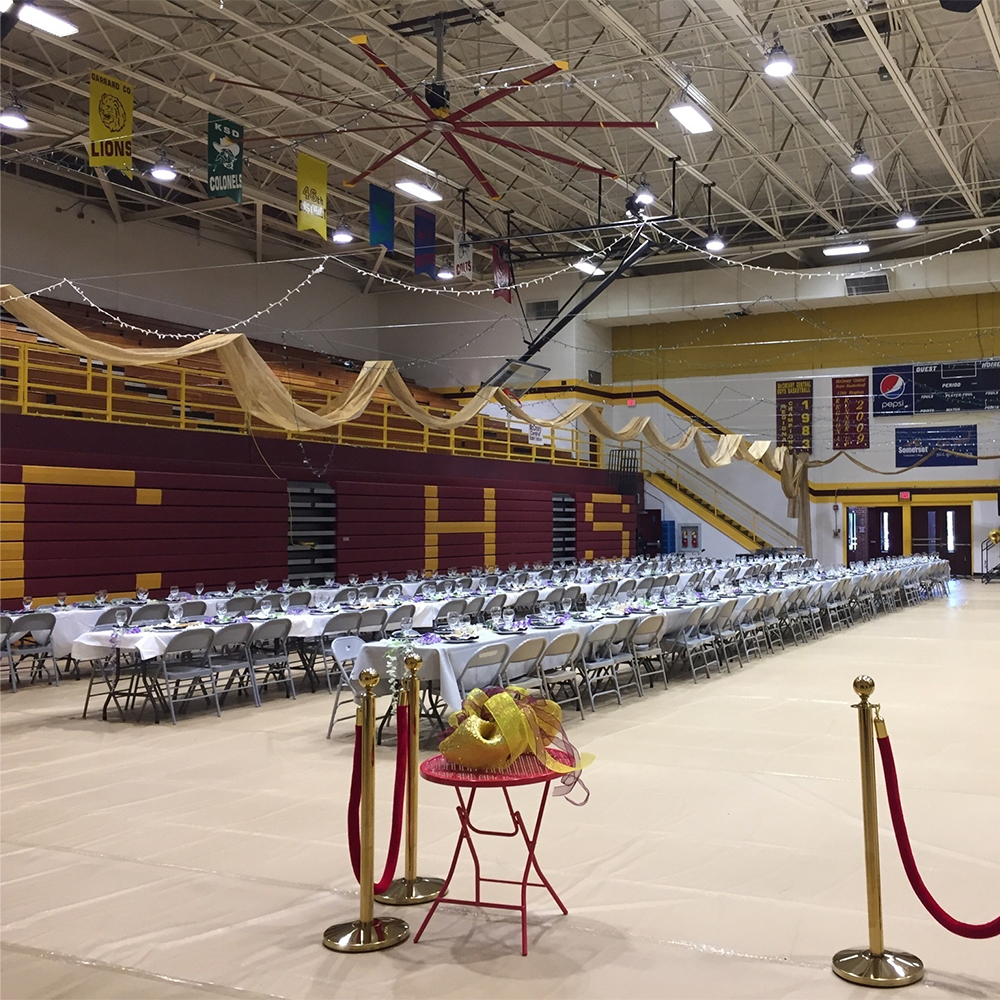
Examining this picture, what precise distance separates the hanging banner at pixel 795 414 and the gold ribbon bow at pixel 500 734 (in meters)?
21.8

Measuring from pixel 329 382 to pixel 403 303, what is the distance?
6.23 meters

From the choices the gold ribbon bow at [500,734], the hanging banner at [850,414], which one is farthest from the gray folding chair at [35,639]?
the hanging banner at [850,414]

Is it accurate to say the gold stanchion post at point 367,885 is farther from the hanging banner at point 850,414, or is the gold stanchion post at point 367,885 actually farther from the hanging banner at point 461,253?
the hanging banner at point 850,414

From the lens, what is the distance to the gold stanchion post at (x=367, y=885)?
3.28m

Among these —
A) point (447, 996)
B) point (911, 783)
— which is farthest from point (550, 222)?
point (447, 996)

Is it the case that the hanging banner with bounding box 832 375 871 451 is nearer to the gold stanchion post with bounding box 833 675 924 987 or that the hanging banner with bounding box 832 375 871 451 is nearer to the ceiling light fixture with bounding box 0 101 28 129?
the ceiling light fixture with bounding box 0 101 28 129

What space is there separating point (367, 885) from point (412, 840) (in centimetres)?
39

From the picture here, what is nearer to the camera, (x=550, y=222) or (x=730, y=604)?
(x=730, y=604)

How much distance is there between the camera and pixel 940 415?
75.6 ft

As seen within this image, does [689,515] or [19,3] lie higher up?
[19,3]

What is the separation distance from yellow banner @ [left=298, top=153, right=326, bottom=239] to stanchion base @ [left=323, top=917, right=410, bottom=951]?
377 inches

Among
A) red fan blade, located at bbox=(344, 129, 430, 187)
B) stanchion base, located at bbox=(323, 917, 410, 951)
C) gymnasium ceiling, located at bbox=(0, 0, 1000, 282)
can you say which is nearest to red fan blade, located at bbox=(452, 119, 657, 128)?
red fan blade, located at bbox=(344, 129, 430, 187)

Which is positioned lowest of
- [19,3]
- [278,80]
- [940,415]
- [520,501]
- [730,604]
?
[730,604]

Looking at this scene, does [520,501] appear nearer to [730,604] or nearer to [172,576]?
[172,576]
